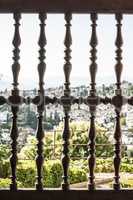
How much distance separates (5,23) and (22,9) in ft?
0.77

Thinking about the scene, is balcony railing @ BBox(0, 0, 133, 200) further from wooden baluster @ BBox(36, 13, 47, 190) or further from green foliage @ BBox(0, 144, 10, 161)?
green foliage @ BBox(0, 144, 10, 161)

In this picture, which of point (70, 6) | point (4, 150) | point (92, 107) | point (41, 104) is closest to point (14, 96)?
point (41, 104)

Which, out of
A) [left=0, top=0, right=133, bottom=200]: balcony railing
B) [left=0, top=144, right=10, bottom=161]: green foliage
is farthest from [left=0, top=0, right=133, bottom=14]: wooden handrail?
[left=0, top=144, right=10, bottom=161]: green foliage

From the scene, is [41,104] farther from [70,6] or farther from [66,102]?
[70,6]

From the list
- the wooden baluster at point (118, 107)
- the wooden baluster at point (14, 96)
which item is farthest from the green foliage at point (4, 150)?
the wooden baluster at point (118, 107)

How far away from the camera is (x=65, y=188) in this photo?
6.31 feet

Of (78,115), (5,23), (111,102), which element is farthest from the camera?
(78,115)

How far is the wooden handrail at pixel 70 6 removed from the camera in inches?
75.3

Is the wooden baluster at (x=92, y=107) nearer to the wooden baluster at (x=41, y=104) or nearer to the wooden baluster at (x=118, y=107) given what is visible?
the wooden baluster at (x=118, y=107)

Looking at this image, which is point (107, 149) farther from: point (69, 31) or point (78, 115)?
point (69, 31)

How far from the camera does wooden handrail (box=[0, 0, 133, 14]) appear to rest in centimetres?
191

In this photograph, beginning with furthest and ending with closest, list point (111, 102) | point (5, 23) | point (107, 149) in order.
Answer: point (107, 149) → point (5, 23) → point (111, 102)

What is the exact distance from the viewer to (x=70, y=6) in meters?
1.91

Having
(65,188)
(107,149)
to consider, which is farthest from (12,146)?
(107,149)
